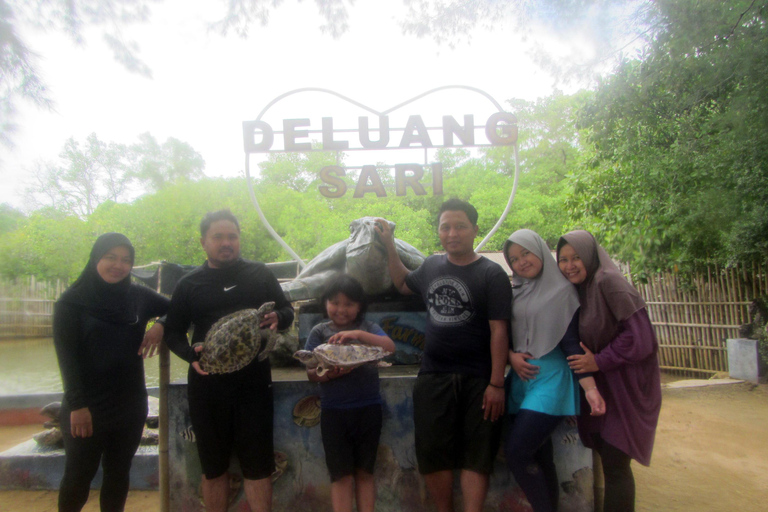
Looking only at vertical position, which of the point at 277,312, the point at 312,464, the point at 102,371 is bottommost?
the point at 312,464

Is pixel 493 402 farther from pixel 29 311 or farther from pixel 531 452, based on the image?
pixel 29 311

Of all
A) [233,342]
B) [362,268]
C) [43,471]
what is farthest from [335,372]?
[43,471]

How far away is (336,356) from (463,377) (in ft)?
1.93

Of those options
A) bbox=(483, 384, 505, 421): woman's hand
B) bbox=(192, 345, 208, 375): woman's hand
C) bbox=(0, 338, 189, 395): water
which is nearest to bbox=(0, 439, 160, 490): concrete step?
bbox=(192, 345, 208, 375): woman's hand

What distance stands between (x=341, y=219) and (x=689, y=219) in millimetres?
11061

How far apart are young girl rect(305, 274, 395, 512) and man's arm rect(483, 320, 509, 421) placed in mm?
471

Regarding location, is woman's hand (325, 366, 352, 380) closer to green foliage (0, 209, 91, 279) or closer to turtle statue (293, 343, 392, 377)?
turtle statue (293, 343, 392, 377)

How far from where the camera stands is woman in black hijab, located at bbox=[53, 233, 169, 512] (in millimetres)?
2178

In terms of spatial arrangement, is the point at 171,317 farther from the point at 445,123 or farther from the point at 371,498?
the point at 445,123

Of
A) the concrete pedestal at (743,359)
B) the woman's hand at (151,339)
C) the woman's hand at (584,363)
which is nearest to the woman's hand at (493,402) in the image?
the woman's hand at (584,363)

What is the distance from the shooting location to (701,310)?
748 cm

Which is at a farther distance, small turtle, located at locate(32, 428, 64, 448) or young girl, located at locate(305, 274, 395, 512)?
small turtle, located at locate(32, 428, 64, 448)

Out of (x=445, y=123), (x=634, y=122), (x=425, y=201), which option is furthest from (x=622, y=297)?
(x=425, y=201)

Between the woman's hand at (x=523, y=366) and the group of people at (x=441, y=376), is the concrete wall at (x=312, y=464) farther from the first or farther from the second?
the woman's hand at (x=523, y=366)
